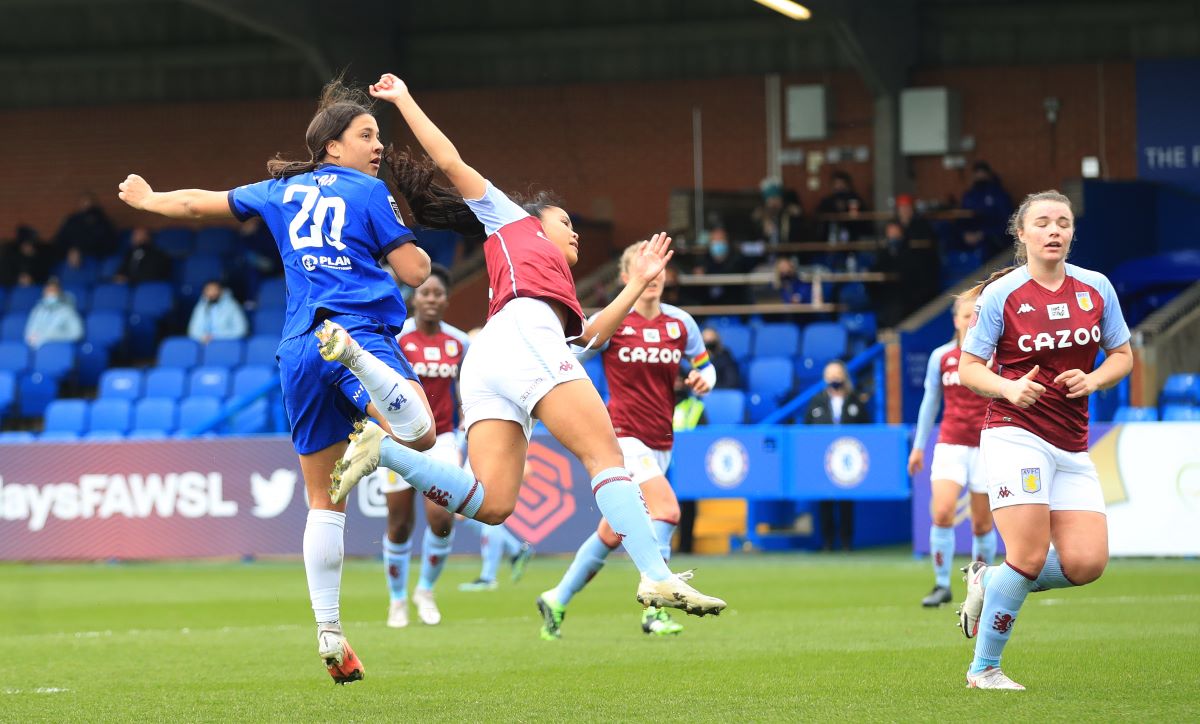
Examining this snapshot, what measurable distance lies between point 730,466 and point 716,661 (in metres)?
8.97

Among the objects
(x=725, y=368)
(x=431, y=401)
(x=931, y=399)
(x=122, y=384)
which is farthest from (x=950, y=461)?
(x=122, y=384)

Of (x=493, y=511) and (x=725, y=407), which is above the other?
(x=493, y=511)

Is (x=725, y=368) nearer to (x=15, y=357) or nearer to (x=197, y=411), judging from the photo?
(x=197, y=411)

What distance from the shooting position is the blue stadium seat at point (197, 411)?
20172 millimetres

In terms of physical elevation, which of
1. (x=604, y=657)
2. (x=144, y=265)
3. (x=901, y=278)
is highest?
(x=144, y=265)

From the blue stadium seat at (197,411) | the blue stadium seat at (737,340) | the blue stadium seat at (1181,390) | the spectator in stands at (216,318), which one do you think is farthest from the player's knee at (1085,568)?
the spectator in stands at (216,318)

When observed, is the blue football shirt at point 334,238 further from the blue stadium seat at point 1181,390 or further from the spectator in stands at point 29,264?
the spectator in stands at point 29,264

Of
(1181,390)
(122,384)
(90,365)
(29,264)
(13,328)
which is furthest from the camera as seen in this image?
(29,264)

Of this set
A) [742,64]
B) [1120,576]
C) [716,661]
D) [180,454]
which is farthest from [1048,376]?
[742,64]

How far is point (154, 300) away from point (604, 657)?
55.8ft

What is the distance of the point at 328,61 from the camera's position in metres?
23.8

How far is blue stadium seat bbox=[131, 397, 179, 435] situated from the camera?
2011 centimetres

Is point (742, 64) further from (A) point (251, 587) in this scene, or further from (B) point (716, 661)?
(B) point (716, 661)

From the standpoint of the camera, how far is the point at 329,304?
6430 mm
